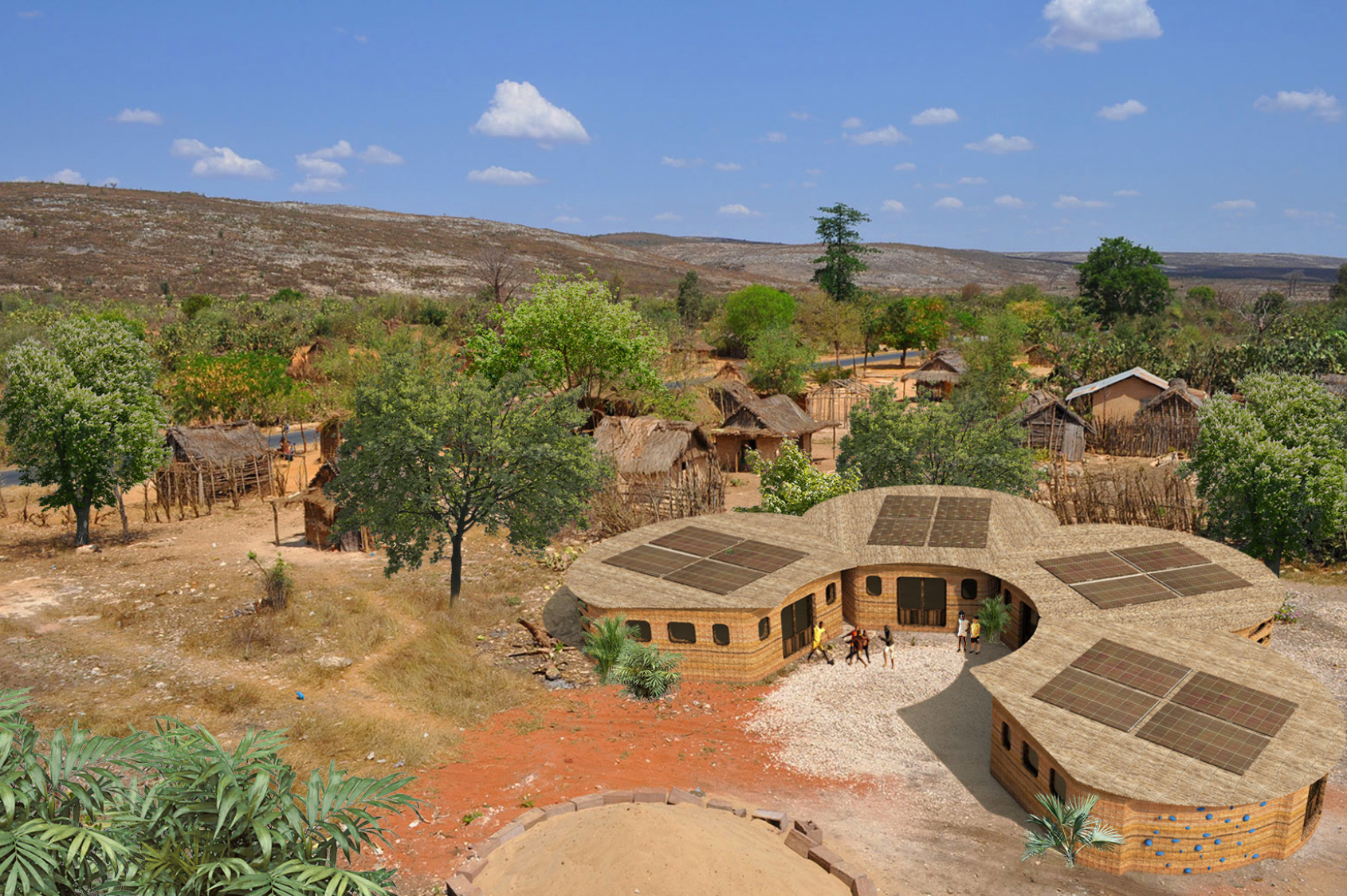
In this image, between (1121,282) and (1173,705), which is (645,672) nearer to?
(1173,705)

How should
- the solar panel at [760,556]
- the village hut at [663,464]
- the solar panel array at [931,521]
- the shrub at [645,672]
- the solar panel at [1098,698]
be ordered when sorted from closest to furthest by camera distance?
the solar panel at [1098,698], the shrub at [645,672], the solar panel at [760,556], the solar panel array at [931,521], the village hut at [663,464]

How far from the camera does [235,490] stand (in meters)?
35.8

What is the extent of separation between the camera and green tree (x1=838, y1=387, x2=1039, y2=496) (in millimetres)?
28672

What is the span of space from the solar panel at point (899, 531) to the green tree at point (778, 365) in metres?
33.2

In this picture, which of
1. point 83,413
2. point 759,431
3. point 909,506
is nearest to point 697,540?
point 909,506

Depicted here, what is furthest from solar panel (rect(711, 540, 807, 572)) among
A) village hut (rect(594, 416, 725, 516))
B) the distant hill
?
the distant hill

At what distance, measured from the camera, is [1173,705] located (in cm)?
1552

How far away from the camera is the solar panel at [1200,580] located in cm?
2045

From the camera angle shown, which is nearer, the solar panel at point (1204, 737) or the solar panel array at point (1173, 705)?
the solar panel at point (1204, 737)

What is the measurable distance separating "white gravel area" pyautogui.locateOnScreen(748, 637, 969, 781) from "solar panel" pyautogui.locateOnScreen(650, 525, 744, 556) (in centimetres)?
395

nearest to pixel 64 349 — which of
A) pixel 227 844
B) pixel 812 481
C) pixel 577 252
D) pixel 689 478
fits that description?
pixel 689 478

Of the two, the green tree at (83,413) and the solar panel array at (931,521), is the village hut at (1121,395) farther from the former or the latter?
the green tree at (83,413)

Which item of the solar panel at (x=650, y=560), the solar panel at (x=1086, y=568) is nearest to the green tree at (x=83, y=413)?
the solar panel at (x=650, y=560)

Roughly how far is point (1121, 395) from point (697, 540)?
115 feet
